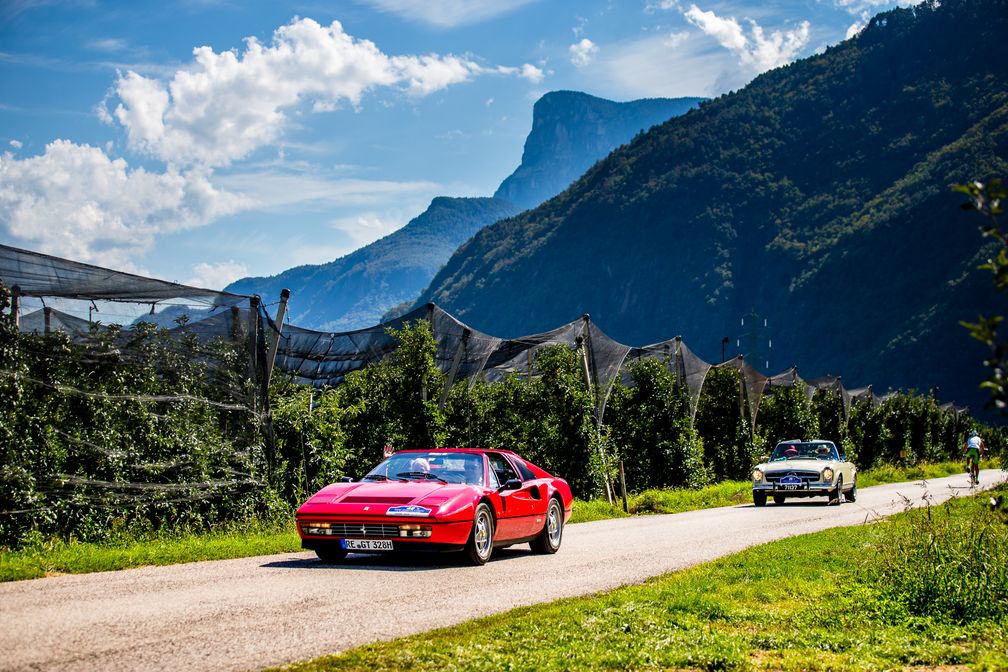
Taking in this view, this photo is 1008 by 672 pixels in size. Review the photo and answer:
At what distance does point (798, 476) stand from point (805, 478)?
0.58 feet

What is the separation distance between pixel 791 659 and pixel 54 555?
762 centimetres

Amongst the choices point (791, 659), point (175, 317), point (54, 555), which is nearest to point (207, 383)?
point (175, 317)

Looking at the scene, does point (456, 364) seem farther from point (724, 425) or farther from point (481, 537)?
point (724, 425)

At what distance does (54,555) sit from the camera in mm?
10453

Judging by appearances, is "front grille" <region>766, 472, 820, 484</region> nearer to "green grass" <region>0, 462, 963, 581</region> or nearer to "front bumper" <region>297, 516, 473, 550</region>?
"green grass" <region>0, 462, 963, 581</region>

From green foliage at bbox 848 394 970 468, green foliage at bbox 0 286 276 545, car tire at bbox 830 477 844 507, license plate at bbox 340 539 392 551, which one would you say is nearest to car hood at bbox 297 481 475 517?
license plate at bbox 340 539 392 551

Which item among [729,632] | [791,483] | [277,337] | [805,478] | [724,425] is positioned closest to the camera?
[729,632]

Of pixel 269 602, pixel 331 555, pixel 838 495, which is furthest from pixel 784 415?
pixel 269 602

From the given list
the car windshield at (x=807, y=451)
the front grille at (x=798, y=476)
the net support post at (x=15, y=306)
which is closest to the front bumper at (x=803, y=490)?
the front grille at (x=798, y=476)

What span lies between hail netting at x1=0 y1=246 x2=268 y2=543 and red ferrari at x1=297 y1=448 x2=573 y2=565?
215 centimetres

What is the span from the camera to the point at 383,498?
1133 cm

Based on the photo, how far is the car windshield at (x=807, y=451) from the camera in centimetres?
2647

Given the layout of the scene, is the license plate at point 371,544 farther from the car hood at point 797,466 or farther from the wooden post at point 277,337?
the car hood at point 797,466

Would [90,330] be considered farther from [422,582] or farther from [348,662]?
[348,662]
